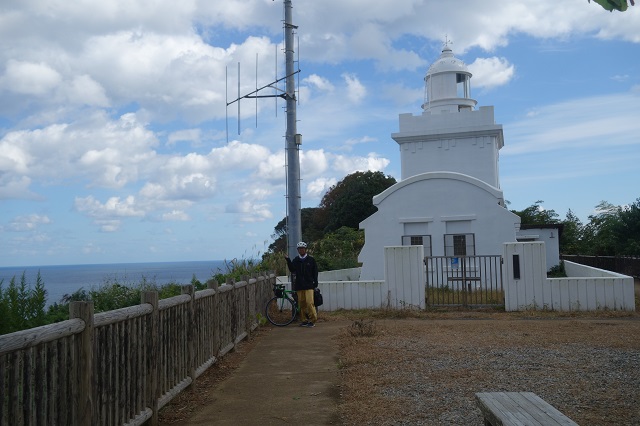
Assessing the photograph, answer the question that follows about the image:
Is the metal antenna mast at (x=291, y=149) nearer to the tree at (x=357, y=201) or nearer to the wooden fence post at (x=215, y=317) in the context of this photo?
the wooden fence post at (x=215, y=317)

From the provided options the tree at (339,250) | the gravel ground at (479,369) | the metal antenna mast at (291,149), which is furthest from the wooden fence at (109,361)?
the tree at (339,250)

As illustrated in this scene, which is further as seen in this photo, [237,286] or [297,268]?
[297,268]

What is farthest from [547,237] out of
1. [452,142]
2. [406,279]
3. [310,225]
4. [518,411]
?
[310,225]

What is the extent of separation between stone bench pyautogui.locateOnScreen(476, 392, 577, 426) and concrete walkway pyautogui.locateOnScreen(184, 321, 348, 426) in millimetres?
1830

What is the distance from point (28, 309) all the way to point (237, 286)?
5.20 m

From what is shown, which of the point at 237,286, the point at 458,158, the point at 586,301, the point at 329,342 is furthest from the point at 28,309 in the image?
the point at 458,158

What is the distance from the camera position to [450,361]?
9.60 metres

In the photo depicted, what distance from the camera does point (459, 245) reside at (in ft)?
74.0

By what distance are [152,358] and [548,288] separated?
1204 centimetres

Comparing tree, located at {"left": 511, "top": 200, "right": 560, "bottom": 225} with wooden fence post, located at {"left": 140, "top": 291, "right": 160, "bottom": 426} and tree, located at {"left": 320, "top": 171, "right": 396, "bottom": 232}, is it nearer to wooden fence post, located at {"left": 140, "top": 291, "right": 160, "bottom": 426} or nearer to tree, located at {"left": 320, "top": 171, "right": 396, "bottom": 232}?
tree, located at {"left": 320, "top": 171, "right": 396, "bottom": 232}

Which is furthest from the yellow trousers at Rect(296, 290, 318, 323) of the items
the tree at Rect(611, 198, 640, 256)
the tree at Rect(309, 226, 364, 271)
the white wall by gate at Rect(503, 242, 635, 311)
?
the tree at Rect(611, 198, 640, 256)

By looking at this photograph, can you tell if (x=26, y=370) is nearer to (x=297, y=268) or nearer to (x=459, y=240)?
Result: (x=297, y=268)

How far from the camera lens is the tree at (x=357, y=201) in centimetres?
5397

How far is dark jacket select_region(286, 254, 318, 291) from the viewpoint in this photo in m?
14.7
